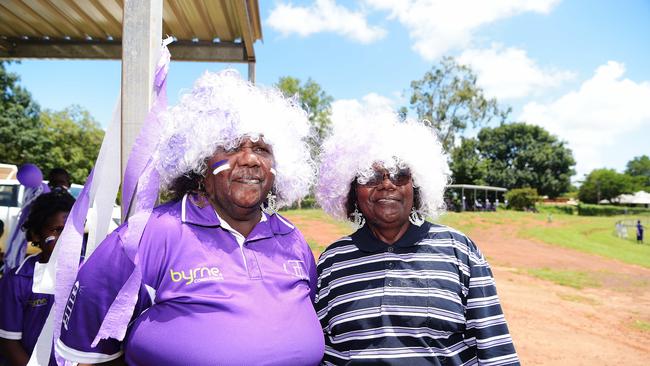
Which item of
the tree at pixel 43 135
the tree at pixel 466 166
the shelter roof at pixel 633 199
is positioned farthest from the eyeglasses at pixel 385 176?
the shelter roof at pixel 633 199

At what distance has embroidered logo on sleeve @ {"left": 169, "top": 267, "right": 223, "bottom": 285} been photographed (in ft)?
6.03

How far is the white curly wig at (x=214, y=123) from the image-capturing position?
2.10 m

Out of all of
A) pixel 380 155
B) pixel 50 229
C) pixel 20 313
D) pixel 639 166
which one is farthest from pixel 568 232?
pixel 639 166

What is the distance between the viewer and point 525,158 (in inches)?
2488

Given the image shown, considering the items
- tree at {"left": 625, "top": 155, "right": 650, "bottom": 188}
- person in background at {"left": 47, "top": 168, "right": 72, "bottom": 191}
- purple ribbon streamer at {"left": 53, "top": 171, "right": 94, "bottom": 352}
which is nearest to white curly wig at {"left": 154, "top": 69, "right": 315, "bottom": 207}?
purple ribbon streamer at {"left": 53, "top": 171, "right": 94, "bottom": 352}

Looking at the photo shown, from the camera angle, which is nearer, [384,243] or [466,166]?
[384,243]

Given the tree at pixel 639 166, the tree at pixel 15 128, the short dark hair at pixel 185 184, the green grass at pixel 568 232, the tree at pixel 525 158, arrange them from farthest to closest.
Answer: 1. the tree at pixel 639 166
2. the tree at pixel 525 158
3. the tree at pixel 15 128
4. the green grass at pixel 568 232
5. the short dark hair at pixel 185 184

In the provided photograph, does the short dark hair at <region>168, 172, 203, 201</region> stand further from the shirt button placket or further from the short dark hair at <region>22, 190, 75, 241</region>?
the short dark hair at <region>22, 190, 75, 241</region>

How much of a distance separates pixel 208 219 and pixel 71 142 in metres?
36.5

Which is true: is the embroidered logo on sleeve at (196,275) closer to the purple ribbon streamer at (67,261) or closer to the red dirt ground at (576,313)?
the purple ribbon streamer at (67,261)

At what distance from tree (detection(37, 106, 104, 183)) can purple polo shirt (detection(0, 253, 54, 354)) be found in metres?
31.6

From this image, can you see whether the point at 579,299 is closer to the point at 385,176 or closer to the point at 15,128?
the point at 385,176

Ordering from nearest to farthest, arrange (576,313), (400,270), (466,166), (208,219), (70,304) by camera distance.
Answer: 1. (70,304)
2. (208,219)
3. (400,270)
4. (576,313)
5. (466,166)

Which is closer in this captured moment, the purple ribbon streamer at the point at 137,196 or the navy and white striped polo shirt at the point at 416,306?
the purple ribbon streamer at the point at 137,196
